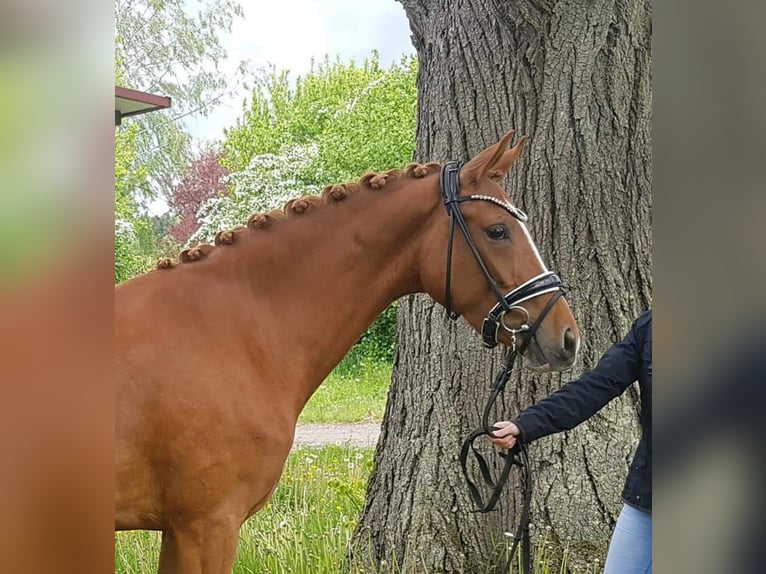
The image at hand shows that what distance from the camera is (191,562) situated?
194cm

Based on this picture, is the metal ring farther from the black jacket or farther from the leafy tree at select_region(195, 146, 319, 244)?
the leafy tree at select_region(195, 146, 319, 244)

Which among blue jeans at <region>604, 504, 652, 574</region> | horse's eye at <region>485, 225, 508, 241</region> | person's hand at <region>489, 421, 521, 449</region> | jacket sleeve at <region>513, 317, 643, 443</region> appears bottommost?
blue jeans at <region>604, 504, 652, 574</region>

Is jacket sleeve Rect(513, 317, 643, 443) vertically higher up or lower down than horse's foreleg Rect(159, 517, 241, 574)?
higher up

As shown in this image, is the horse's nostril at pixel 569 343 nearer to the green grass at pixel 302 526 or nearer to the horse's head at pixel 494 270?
the horse's head at pixel 494 270

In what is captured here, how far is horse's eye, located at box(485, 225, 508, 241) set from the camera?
2076 millimetres

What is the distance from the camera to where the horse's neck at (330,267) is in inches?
83.6

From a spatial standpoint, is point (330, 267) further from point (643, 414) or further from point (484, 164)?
point (643, 414)

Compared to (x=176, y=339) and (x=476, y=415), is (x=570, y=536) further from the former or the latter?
(x=176, y=339)

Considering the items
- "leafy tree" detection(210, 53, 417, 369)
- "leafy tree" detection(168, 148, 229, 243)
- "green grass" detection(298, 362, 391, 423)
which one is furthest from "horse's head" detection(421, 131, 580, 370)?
"leafy tree" detection(168, 148, 229, 243)

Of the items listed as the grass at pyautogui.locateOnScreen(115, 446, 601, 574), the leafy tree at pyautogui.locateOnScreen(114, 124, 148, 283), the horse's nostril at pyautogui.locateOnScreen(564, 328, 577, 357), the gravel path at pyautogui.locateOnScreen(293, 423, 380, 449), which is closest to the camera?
the horse's nostril at pyautogui.locateOnScreen(564, 328, 577, 357)

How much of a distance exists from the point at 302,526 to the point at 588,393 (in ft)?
4.80
